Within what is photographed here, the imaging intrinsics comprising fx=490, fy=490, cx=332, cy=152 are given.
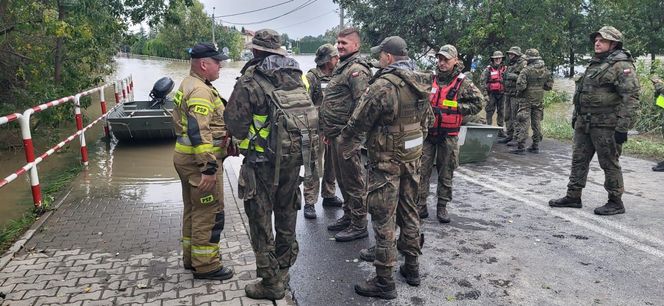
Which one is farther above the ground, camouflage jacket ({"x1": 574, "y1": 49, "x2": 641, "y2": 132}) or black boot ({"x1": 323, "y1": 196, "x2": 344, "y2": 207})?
camouflage jacket ({"x1": 574, "y1": 49, "x2": 641, "y2": 132})

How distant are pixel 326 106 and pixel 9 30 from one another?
6.75 meters

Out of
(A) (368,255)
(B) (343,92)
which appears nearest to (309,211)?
(A) (368,255)

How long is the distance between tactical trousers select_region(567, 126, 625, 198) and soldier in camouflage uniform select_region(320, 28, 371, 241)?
2646 millimetres

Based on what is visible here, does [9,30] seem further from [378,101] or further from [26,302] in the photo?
[378,101]

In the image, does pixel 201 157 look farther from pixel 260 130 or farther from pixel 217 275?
pixel 217 275

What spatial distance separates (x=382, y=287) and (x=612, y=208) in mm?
3388

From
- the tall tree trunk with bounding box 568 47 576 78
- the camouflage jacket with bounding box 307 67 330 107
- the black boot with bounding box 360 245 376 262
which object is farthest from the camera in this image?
the tall tree trunk with bounding box 568 47 576 78

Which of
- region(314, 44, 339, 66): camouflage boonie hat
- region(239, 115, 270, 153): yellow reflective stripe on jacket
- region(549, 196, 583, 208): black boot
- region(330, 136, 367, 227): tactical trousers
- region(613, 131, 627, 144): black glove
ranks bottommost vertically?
region(549, 196, 583, 208): black boot

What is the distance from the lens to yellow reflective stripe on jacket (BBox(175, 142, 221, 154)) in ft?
12.2

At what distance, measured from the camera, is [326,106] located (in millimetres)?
5172

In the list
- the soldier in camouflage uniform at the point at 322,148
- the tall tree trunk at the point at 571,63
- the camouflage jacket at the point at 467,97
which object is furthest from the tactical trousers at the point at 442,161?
the tall tree trunk at the point at 571,63

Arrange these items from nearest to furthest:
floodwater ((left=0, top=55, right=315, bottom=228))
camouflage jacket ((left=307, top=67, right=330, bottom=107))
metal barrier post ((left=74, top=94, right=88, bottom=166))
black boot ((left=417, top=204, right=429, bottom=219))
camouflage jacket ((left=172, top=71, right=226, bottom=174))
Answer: camouflage jacket ((left=172, top=71, right=226, bottom=174))
black boot ((left=417, top=204, right=429, bottom=219))
camouflage jacket ((left=307, top=67, right=330, bottom=107))
floodwater ((left=0, top=55, right=315, bottom=228))
metal barrier post ((left=74, top=94, right=88, bottom=166))

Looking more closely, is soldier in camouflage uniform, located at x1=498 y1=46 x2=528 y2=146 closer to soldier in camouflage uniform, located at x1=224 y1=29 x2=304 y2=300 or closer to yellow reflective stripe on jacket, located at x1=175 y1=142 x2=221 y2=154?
soldier in camouflage uniform, located at x1=224 y1=29 x2=304 y2=300

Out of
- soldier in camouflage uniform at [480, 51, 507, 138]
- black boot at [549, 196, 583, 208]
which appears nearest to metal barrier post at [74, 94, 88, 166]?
black boot at [549, 196, 583, 208]
